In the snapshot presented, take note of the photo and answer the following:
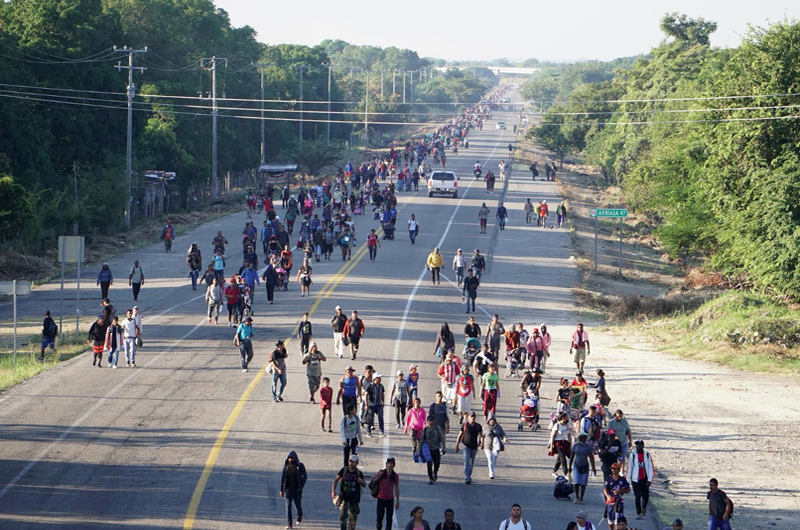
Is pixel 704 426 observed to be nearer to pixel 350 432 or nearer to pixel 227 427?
pixel 350 432

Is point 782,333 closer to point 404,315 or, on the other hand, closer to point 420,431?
point 404,315

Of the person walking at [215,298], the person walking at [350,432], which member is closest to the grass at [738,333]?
the person walking at [215,298]

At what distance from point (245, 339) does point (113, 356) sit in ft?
12.1

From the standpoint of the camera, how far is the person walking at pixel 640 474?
16.6m

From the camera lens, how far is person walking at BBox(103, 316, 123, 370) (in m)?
24.9

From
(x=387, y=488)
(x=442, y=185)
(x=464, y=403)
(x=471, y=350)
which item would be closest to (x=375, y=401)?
(x=464, y=403)

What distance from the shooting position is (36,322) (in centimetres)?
3181

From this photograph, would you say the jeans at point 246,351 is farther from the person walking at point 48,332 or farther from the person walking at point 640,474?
the person walking at point 640,474

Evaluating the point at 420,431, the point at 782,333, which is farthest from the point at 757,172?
the point at 420,431

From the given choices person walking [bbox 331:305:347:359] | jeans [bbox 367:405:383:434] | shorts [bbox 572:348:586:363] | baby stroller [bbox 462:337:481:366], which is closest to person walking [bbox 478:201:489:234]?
shorts [bbox 572:348:586:363]

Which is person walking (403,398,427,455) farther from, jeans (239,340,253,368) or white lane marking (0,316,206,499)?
jeans (239,340,253,368)

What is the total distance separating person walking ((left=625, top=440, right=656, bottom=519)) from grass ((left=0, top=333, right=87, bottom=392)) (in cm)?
1464

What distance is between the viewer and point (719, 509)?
1515cm

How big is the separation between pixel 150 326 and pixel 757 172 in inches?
863
